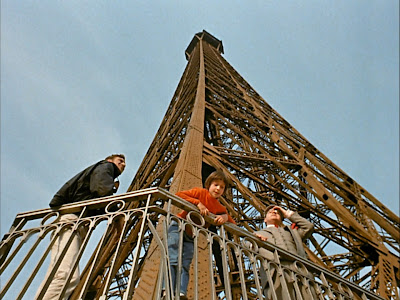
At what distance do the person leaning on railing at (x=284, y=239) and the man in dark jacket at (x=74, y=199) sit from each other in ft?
4.60

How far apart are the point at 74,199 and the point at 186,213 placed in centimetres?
101

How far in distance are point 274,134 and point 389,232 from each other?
5.22 metres

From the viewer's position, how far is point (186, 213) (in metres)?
2.96

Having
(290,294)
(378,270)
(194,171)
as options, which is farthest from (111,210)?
(378,270)

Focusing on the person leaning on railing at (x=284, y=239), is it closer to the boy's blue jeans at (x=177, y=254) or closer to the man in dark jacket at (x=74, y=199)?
the boy's blue jeans at (x=177, y=254)

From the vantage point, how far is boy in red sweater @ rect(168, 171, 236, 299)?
8.46 ft

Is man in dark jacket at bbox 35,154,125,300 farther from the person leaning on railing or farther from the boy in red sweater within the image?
the person leaning on railing

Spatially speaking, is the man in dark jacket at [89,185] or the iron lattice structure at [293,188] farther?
the iron lattice structure at [293,188]

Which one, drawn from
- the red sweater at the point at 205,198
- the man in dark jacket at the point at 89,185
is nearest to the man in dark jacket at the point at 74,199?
the man in dark jacket at the point at 89,185

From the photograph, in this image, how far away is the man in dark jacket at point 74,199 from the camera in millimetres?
2467

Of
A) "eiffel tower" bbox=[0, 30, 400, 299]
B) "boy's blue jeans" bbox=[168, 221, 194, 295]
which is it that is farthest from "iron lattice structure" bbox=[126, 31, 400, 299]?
"boy's blue jeans" bbox=[168, 221, 194, 295]

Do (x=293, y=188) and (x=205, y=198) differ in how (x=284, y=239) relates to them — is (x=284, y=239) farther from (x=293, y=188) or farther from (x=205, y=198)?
(x=293, y=188)

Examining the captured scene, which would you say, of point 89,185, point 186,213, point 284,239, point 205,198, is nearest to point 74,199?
point 89,185

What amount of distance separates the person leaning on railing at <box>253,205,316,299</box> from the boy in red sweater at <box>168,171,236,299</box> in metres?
0.46
